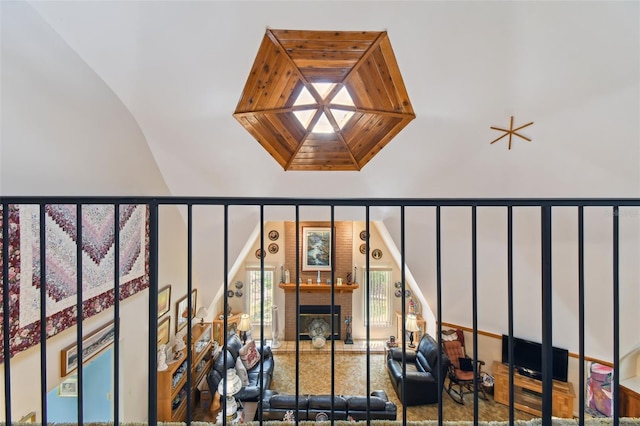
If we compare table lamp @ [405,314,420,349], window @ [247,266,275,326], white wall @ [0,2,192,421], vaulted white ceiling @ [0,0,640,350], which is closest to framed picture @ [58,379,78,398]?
white wall @ [0,2,192,421]

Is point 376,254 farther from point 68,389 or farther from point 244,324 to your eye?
point 68,389

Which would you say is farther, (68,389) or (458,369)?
(458,369)

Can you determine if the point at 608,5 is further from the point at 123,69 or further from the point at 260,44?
the point at 123,69

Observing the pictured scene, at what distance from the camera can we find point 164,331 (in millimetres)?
3980

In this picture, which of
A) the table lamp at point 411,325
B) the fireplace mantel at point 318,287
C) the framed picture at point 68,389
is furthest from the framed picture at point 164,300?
the table lamp at point 411,325

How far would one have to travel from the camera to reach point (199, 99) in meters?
2.66

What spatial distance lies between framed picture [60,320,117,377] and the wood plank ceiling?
2.38 meters

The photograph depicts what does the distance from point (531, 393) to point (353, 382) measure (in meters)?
2.84

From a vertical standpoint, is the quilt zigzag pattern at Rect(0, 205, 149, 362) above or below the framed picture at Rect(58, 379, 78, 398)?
above

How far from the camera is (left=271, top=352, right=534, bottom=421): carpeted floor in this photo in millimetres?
4566

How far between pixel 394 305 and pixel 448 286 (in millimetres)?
2512

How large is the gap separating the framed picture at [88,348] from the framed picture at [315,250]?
438 centimetres

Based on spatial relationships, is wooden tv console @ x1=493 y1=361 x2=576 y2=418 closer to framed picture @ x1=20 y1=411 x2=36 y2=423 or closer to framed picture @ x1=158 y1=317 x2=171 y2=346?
framed picture @ x1=158 y1=317 x2=171 y2=346

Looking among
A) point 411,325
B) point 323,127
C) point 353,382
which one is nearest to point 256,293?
point 353,382
